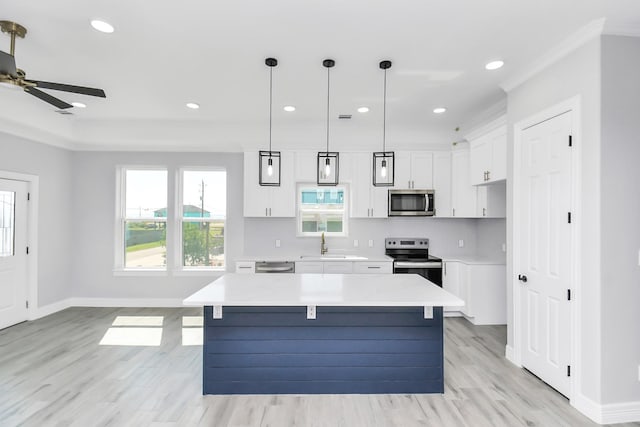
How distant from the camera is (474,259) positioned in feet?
15.2

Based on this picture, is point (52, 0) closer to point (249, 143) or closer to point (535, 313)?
point (249, 143)

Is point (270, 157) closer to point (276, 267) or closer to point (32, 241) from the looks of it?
point (276, 267)

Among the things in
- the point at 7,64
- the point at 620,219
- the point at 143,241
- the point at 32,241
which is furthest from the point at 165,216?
the point at 620,219

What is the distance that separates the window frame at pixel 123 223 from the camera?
16.9ft

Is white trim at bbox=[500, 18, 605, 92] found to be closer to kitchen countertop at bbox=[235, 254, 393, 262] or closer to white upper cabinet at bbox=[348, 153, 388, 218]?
white upper cabinet at bbox=[348, 153, 388, 218]

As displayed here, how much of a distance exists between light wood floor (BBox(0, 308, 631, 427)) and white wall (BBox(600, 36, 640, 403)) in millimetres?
466

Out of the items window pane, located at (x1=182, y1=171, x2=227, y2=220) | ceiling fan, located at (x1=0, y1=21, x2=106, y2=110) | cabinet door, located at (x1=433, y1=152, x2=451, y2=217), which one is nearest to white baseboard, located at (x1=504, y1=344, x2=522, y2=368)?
cabinet door, located at (x1=433, y1=152, x2=451, y2=217)

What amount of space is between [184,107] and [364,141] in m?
2.57

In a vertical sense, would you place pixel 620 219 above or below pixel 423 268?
above

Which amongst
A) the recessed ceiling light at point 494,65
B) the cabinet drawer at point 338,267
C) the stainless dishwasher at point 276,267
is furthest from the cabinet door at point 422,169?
the stainless dishwasher at point 276,267

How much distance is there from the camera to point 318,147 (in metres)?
4.81

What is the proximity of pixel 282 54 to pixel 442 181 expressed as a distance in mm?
3146

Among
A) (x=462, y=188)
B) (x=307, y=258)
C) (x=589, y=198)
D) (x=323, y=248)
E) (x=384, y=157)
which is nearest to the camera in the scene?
(x=589, y=198)

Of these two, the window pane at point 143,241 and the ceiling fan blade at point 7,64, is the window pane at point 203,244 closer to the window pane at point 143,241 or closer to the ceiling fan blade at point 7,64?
the window pane at point 143,241
